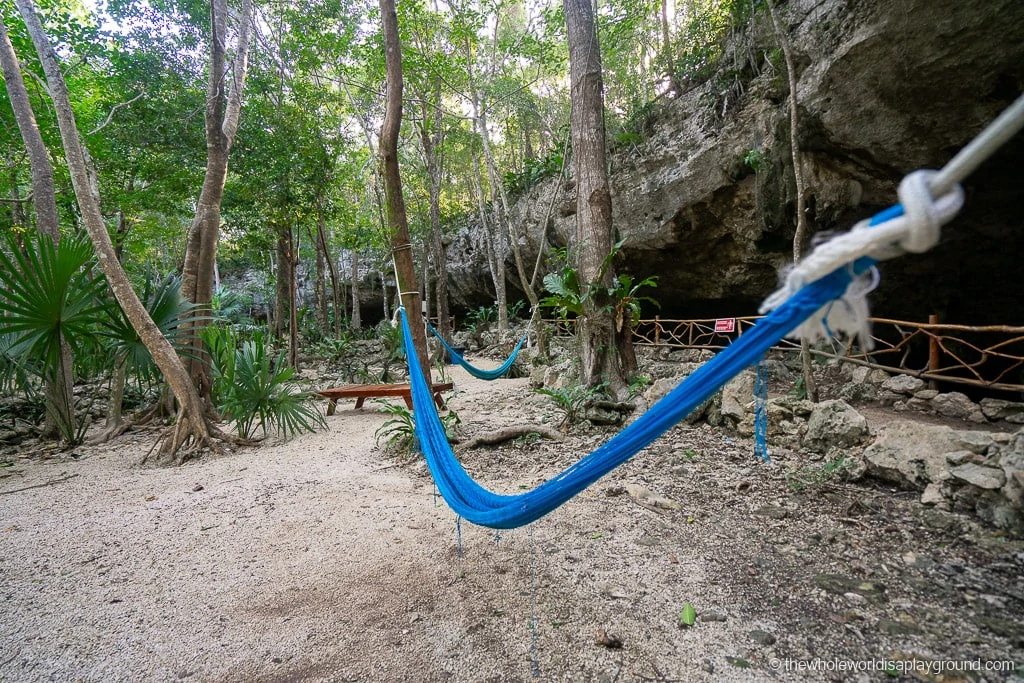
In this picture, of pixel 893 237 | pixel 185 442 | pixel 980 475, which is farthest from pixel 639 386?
pixel 185 442

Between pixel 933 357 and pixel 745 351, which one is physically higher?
pixel 745 351

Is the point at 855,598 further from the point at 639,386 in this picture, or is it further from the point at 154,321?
the point at 154,321

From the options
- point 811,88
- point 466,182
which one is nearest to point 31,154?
point 811,88

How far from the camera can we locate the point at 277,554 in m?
1.64

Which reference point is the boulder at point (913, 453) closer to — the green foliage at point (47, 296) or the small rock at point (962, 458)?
the small rock at point (962, 458)

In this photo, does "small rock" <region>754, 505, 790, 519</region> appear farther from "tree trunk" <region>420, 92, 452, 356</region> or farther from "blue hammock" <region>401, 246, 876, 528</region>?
"tree trunk" <region>420, 92, 452, 356</region>

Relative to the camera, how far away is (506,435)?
2.76 metres

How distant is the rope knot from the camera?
544 mm

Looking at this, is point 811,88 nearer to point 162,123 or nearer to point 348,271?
point 162,123

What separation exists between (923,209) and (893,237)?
42mm

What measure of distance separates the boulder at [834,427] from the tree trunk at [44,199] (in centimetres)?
464

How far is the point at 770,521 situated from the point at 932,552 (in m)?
0.44

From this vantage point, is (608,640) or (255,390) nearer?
(608,640)

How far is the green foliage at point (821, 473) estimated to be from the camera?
1.85 metres
